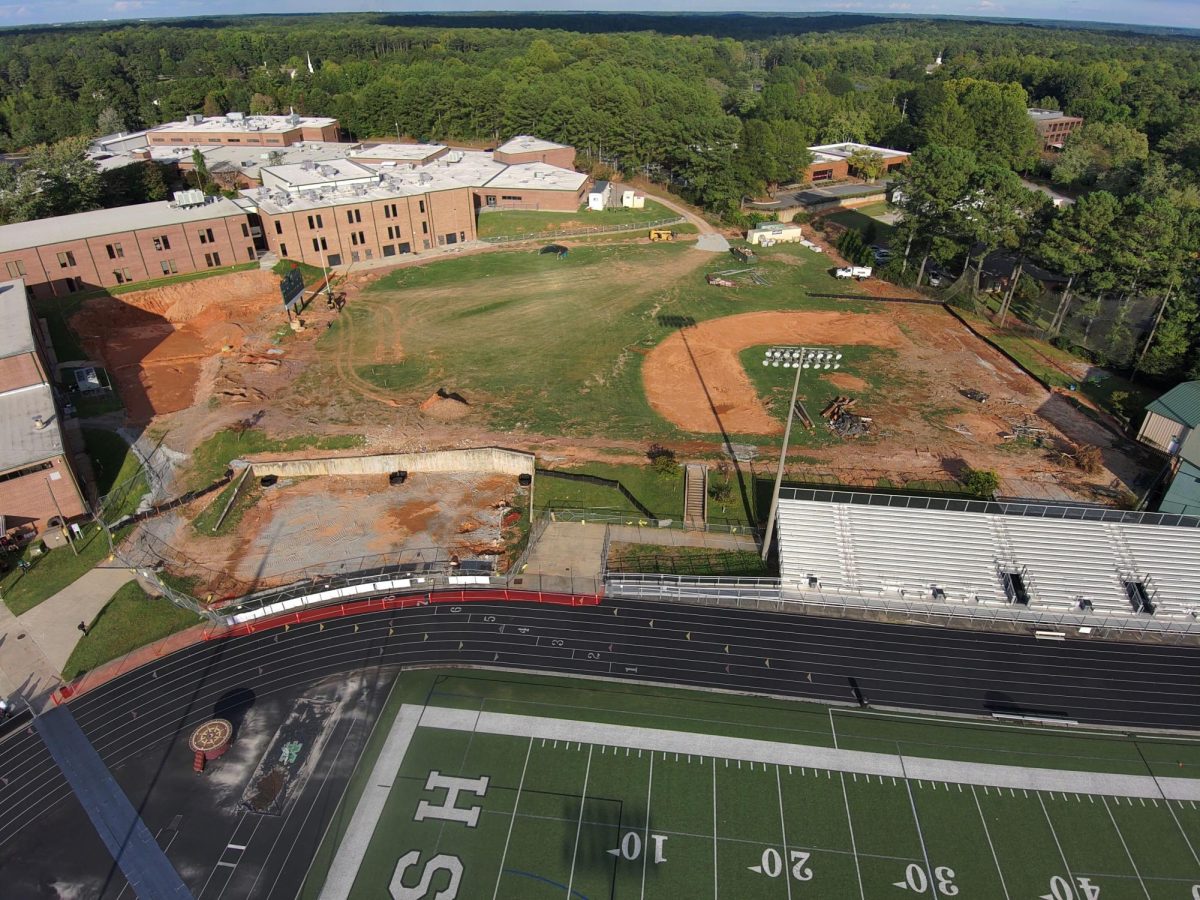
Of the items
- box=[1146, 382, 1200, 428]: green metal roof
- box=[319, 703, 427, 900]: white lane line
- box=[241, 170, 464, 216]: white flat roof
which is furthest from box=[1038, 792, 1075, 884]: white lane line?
box=[241, 170, 464, 216]: white flat roof

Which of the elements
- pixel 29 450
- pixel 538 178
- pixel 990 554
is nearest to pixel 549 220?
pixel 538 178

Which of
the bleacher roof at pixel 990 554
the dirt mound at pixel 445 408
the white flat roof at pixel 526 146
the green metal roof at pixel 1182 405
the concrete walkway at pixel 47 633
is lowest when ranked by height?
the concrete walkway at pixel 47 633

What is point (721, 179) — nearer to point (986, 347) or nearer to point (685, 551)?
point (986, 347)

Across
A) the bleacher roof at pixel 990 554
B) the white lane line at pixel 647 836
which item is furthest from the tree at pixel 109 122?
A: the white lane line at pixel 647 836

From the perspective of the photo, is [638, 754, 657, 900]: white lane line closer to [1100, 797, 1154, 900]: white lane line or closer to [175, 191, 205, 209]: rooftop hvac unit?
[1100, 797, 1154, 900]: white lane line

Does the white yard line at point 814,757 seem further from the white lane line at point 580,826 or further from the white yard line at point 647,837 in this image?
the white yard line at point 647,837

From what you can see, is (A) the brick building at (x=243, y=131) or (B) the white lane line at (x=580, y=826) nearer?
(B) the white lane line at (x=580, y=826)

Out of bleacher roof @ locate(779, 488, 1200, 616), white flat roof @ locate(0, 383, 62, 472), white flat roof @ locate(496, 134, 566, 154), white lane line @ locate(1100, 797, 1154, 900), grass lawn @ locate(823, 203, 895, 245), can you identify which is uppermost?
white flat roof @ locate(496, 134, 566, 154)
